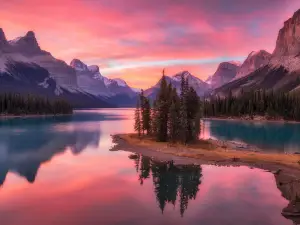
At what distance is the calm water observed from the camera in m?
39.9

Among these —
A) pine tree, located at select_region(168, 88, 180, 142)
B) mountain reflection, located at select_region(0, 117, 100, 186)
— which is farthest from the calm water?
pine tree, located at select_region(168, 88, 180, 142)

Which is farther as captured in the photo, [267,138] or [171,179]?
[267,138]

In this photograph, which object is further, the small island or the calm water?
the small island

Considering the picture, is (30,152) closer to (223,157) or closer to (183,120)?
(183,120)

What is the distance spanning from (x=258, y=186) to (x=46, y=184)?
35452 mm

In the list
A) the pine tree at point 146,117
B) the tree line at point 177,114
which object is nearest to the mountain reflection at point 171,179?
the tree line at point 177,114

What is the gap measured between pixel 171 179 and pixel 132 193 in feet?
33.1

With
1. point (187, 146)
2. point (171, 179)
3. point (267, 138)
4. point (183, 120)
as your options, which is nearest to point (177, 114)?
point (183, 120)

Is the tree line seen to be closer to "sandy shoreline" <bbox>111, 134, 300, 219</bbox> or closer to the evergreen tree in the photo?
the evergreen tree

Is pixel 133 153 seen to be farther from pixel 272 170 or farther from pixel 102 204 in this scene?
pixel 102 204

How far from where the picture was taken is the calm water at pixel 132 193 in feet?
131

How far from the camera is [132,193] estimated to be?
166 ft

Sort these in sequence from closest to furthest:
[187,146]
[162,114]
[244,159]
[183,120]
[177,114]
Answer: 1. [244,159]
2. [187,146]
3. [183,120]
4. [177,114]
5. [162,114]

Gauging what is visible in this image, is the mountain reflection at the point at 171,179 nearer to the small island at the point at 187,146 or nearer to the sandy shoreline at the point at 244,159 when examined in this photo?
the sandy shoreline at the point at 244,159
